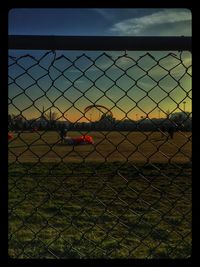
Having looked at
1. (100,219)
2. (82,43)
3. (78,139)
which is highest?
(82,43)

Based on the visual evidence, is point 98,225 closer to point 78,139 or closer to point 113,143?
point 78,139

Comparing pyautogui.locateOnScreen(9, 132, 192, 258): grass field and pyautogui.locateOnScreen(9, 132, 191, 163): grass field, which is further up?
pyautogui.locateOnScreen(9, 132, 191, 163): grass field

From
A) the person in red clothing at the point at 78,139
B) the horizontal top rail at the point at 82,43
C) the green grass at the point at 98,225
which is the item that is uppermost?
the horizontal top rail at the point at 82,43

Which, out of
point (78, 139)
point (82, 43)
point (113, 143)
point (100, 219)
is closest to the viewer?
point (82, 43)

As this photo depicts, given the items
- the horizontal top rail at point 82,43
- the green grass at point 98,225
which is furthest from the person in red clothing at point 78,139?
the horizontal top rail at point 82,43

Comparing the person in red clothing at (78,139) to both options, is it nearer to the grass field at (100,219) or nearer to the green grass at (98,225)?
the grass field at (100,219)

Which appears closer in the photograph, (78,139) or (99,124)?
(99,124)

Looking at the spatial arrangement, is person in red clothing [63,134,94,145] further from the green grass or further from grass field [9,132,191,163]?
the green grass

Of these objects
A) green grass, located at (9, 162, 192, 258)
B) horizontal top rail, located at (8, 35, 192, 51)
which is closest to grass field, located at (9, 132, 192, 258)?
green grass, located at (9, 162, 192, 258)

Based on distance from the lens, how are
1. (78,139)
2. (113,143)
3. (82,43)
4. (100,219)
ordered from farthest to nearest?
1. (100,219)
2. (78,139)
3. (113,143)
4. (82,43)

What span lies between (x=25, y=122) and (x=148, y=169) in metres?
9.61

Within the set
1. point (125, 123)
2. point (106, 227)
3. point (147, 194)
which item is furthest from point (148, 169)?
point (125, 123)

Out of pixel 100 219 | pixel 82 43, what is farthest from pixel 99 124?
pixel 100 219
